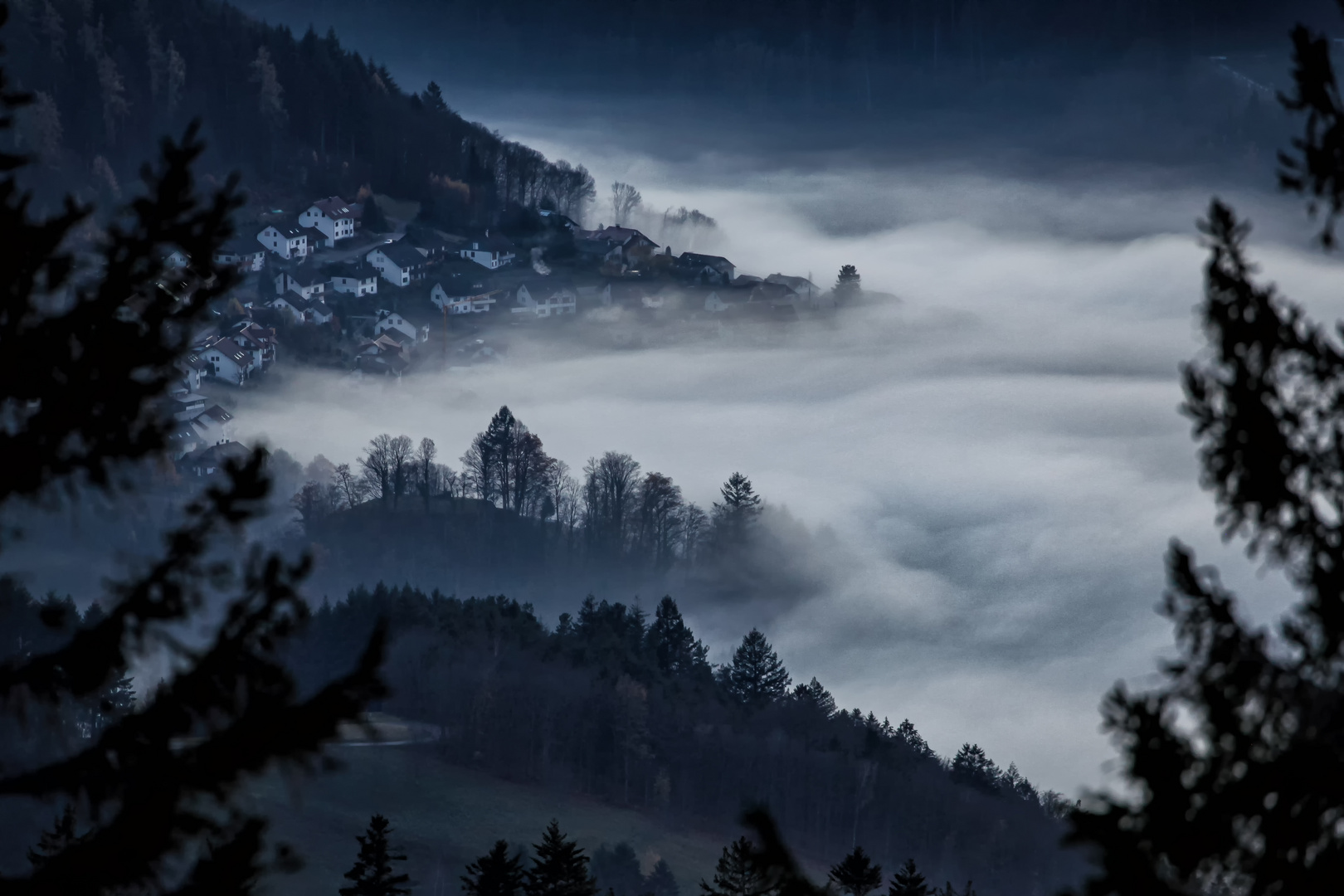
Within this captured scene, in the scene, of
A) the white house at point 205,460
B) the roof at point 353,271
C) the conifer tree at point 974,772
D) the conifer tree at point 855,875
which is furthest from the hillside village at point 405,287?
the conifer tree at point 855,875

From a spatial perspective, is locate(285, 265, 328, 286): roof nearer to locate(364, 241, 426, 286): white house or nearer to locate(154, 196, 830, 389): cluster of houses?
locate(154, 196, 830, 389): cluster of houses

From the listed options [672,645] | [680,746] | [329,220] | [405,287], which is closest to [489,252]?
[405,287]

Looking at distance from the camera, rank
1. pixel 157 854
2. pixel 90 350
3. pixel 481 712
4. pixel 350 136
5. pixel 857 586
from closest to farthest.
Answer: pixel 157 854
pixel 90 350
pixel 481 712
pixel 857 586
pixel 350 136

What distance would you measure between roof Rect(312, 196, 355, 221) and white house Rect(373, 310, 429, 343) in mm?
12668

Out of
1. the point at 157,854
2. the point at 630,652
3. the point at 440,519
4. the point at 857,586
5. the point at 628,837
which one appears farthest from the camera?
the point at 857,586

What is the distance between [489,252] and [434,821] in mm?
131319

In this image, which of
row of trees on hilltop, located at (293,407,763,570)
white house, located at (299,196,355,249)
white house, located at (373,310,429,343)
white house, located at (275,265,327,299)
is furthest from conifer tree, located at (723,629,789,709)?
white house, located at (299,196,355,249)

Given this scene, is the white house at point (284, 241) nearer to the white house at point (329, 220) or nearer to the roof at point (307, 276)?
the roof at point (307, 276)

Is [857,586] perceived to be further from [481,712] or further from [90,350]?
[90,350]

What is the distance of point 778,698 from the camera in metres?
75.0

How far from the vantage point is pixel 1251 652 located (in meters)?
6.27

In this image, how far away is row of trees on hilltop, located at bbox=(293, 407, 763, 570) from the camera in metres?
118

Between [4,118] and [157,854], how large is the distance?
12.4ft

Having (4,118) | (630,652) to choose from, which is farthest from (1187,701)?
(630,652)
